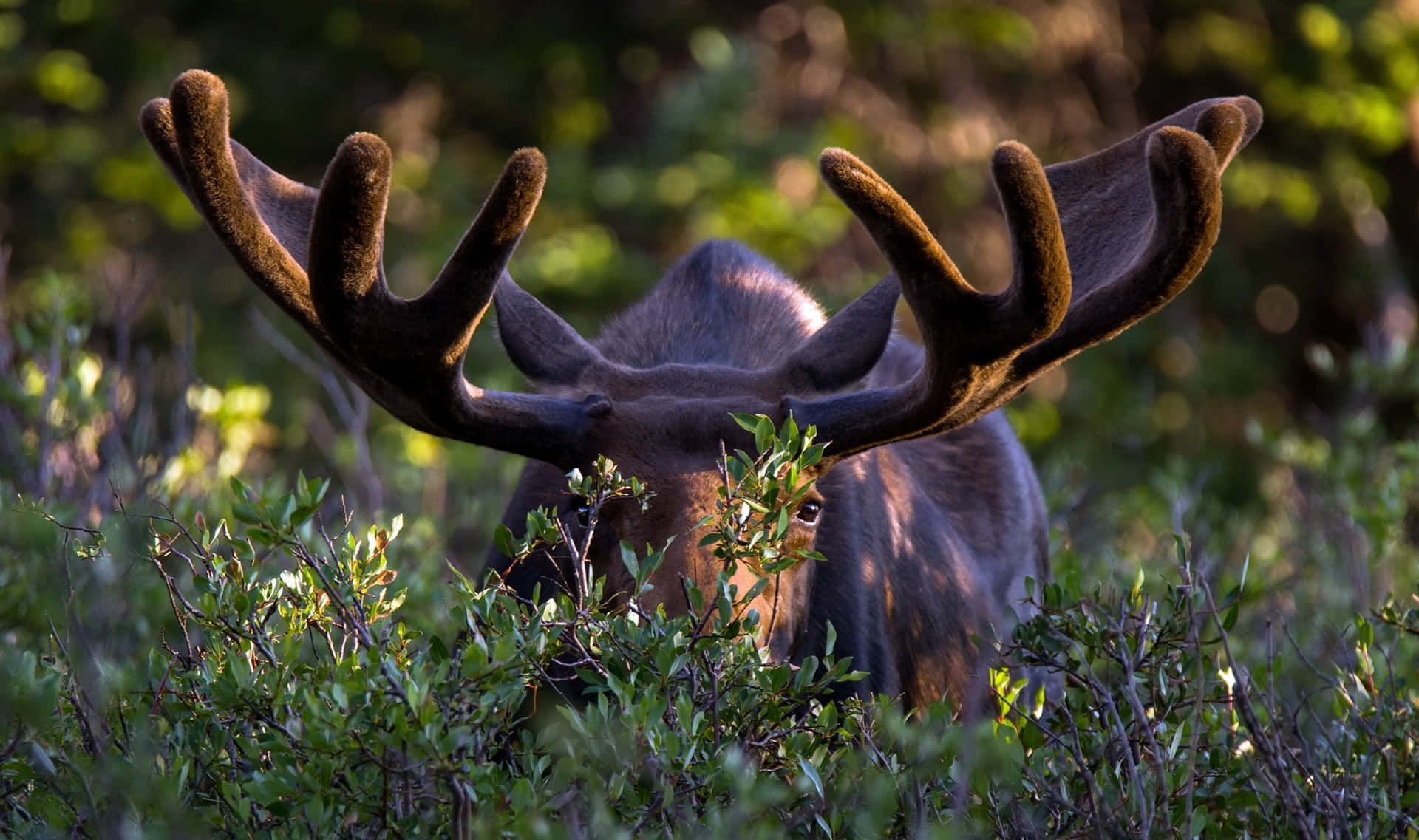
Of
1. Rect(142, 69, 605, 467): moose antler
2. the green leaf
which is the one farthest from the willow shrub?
Rect(142, 69, 605, 467): moose antler

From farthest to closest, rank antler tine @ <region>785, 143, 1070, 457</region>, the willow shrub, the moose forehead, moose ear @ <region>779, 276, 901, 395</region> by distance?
moose ear @ <region>779, 276, 901, 395</region> → the moose forehead → antler tine @ <region>785, 143, 1070, 457</region> → the willow shrub

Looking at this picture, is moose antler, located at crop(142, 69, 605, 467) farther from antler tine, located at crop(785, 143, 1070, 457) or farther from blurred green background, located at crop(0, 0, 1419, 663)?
blurred green background, located at crop(0, 0, 1419, 663)

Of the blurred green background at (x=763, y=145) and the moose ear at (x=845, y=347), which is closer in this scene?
the moose ear at (x=845, y=347)

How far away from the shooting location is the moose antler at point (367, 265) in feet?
10.4

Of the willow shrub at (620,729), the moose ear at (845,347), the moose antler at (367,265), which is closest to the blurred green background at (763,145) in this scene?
the moose ear at (845,347)

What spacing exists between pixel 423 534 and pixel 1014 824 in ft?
10.1

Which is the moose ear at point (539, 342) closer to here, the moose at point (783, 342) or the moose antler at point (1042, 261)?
the moose at point (783, 342)

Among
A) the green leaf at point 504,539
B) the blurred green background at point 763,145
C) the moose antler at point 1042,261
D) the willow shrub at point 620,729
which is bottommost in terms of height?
the blurred green background at point 763,145

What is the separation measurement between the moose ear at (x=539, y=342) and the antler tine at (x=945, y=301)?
69 centimetres

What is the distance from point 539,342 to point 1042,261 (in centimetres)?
156

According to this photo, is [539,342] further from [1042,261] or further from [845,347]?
[1042,261]

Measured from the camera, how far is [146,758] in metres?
2.53

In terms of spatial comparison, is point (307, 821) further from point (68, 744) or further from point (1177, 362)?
point (1177, 362)

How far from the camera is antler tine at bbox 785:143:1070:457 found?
313 cm
